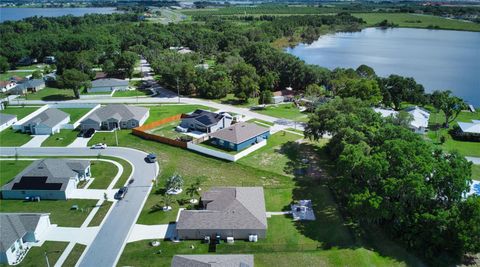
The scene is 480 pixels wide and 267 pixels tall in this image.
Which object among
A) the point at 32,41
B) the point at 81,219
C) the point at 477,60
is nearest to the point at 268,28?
the point at 477,60

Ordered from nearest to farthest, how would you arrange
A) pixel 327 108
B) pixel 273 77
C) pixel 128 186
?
pixel 128 186, pixel 327 108, pixel 273 77

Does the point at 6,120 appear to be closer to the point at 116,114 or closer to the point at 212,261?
the point at 116,114

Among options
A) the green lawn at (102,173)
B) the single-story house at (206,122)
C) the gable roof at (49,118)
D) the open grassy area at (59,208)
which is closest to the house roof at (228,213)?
the open grassy area at (59,208)

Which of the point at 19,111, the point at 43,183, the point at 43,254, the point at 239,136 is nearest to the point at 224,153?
the point at 239,136

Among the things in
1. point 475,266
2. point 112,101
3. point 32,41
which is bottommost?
point 475,266

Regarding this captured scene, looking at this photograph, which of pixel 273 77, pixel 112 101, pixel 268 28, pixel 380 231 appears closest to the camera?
pixel 380 231

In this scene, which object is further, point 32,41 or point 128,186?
point 32,41

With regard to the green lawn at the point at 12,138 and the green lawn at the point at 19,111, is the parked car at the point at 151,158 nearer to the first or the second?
the green lawn at the point at 12,138

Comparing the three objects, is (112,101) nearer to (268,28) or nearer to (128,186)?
(128,186)
